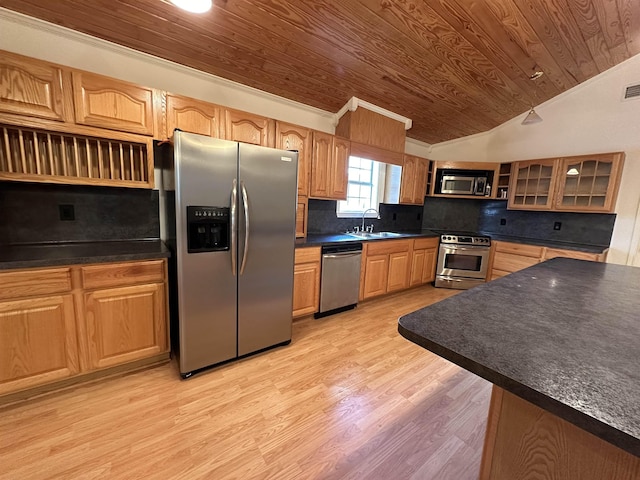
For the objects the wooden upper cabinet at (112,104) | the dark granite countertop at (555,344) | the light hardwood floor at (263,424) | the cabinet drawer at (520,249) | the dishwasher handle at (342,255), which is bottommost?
the light hardwood floor at (263,424)

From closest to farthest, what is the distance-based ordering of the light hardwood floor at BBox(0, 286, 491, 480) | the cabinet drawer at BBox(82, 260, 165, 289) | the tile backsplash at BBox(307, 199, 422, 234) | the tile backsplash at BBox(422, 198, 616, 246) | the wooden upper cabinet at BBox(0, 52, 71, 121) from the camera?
the light hardwood floor at BBox(0, 286, 491, 480), the wooden upper cabinet at BBox(0, 52, 71, 121), the cabinet drawer at BBox(82, 260, 165, 289), the tile backsplash at BBox(307, 199, 422, 234), the tile backsplash at BBox(422, 198, 616, 246)

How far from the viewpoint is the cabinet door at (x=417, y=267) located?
3951 millimetres

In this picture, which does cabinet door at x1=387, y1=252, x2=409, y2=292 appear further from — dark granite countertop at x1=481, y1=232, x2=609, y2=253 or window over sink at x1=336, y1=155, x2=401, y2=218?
dark granite countertop at x1=481, y1=232, x2=609, y2=253

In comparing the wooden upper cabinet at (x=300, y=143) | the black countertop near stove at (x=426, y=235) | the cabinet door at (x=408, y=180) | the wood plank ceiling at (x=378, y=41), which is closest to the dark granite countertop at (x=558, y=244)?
the black countertop near stove at (x=426, y=235)

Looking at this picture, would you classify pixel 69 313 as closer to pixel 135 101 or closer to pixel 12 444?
pixel 12 444

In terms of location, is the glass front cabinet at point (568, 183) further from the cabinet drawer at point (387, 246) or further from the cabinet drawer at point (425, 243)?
the cabinet drawer at point (387, 246)

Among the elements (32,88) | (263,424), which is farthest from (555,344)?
(32,88)

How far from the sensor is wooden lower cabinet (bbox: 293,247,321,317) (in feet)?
9.01

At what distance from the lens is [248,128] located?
2514mm

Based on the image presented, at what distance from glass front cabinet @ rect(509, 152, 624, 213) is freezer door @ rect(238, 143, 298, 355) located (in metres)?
3.76

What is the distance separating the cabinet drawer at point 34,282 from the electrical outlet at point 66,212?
676mm

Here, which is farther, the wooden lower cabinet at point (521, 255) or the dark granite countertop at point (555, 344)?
the wooden lower cabinet at point (521, 255)

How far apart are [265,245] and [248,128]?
3.79 feet

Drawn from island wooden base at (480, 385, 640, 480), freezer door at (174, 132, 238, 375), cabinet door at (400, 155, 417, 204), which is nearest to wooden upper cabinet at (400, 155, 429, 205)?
cabinet door at (400, 155, 417, 204)
